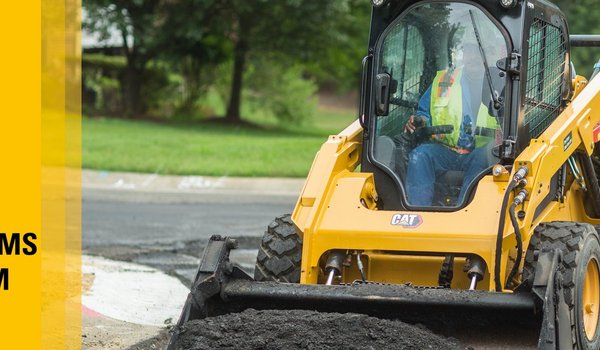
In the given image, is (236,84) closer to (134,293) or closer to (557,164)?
(134,293)

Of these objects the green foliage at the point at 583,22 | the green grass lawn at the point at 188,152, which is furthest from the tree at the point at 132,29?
the green foliage at the point at 583,22

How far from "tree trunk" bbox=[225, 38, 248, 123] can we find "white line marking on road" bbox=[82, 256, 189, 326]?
24415mm

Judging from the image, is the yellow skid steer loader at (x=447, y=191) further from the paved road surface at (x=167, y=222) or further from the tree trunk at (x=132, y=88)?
the tree trunk at (x=132, y=88)

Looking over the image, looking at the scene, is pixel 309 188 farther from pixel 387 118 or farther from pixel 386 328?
pixel 386 328

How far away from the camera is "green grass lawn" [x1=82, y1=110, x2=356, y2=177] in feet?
75.0

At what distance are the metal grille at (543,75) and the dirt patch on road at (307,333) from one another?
2.05 meters

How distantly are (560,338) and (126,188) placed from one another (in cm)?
1576

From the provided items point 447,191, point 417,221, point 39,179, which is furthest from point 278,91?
point 417,221

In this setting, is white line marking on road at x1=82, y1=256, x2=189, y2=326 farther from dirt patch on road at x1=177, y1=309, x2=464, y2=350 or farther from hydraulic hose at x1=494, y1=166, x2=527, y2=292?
hydraulic hose at x1=494, y1=166, x2=527, y2=292

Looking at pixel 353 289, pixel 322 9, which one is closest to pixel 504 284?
pixel 353 289

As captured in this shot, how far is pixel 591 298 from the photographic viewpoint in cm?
724

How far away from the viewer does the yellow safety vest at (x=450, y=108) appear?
7566 millimetres

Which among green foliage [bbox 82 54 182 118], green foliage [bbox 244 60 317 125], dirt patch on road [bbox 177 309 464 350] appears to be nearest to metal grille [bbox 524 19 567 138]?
dirt patch on road [bbox 177 309 464 350]

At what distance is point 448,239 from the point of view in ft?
23.3
